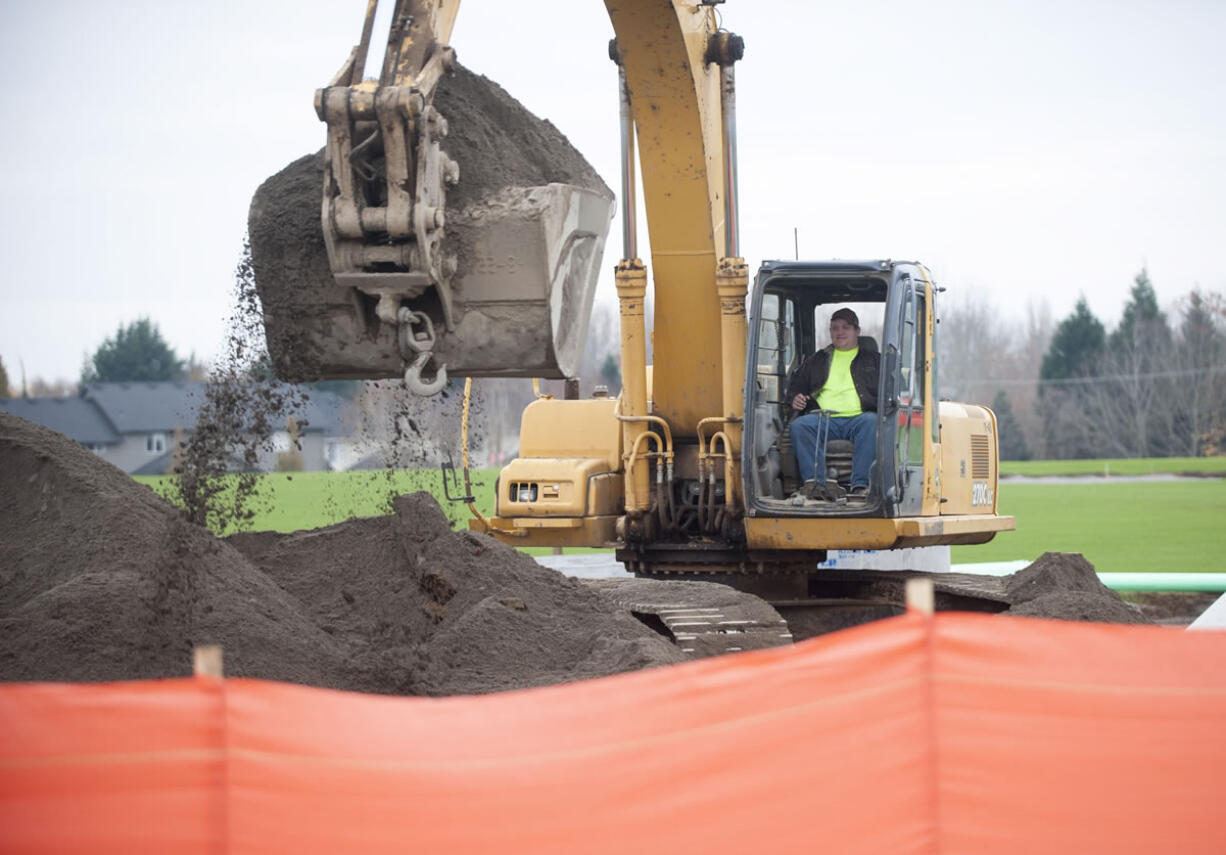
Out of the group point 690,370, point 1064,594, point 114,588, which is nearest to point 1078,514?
point 1064,594

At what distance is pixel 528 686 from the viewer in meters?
6.89

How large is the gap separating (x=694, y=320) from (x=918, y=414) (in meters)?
1.65

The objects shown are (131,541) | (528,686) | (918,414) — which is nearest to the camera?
(528,686)

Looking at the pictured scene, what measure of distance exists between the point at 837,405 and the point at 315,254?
3.73 metres

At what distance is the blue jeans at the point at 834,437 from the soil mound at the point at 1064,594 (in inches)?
80.9

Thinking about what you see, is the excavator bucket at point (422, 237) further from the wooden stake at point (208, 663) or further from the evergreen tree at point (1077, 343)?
the evergreen tree at point (1077, 343)

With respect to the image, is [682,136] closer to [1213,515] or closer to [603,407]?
[603,407]

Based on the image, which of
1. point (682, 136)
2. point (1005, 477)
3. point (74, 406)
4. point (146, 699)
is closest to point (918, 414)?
point (682, 136)

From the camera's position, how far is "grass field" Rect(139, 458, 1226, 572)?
2388 centimetres

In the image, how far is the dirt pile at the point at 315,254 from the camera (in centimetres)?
671

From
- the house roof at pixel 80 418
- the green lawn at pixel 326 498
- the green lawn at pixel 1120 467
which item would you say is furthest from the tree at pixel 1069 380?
the house roof at pixel 80 418

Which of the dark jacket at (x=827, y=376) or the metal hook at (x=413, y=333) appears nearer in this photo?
the metal hook at (x=413, y=333)

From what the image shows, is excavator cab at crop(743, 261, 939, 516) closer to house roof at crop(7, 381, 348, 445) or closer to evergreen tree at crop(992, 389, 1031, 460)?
house roof at crop(7, 381, 348, 445)

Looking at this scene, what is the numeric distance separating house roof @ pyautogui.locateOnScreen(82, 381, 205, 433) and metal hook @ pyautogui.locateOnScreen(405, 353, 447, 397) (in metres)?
62.7
